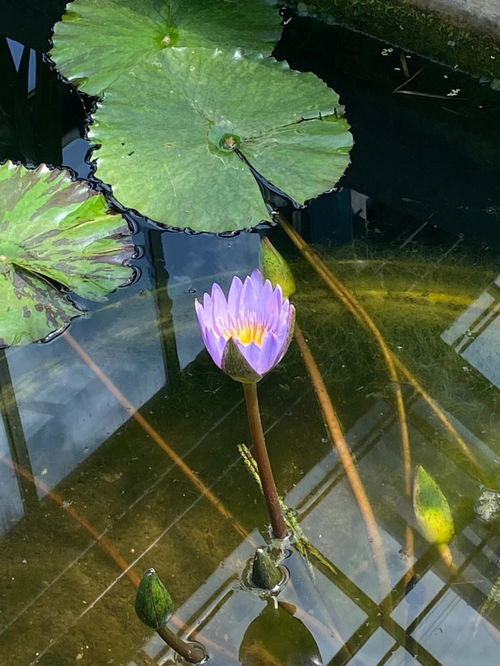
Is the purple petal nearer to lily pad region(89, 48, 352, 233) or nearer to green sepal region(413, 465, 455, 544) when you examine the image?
green sepal region(413, 465, 455, 544)

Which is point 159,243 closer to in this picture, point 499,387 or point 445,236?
point 445,236

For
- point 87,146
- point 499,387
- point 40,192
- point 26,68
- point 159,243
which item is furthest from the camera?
point 26,68

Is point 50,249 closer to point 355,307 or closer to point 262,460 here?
point 355,307

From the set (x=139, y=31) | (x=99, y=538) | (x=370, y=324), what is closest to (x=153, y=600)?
(x=99, y=538)

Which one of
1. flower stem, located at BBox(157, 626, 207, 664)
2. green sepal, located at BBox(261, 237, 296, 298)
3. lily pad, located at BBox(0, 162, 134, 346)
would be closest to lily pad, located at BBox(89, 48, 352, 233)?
lily pad, located at BBox(0, 162, 134, 346)

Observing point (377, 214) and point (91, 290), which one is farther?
point (377, 214)

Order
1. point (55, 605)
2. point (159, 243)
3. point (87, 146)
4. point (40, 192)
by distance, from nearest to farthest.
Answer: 1. point (55, 605)
2. point (40, 192)
3. point (159, 243)
4. point (87, 146)

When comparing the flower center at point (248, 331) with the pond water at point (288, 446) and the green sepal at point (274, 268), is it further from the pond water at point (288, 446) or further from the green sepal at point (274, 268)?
the pond water at point (288, 446)

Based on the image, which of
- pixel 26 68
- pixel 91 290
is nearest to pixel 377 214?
pixel 91 290
